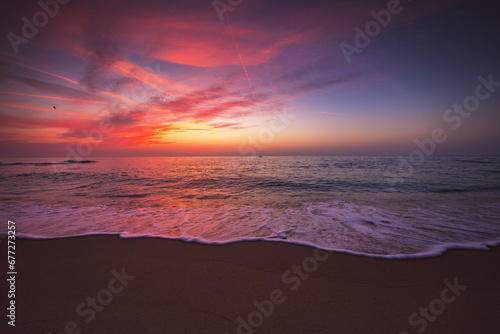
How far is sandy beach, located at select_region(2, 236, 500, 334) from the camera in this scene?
7.54ft

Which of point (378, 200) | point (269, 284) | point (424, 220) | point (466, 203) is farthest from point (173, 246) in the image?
point (466, 203)

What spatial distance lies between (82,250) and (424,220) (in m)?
9.36

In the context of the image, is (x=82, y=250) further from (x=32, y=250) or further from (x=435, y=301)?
(x=435, y=301)

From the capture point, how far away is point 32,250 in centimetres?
419

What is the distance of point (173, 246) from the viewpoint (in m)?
4.38

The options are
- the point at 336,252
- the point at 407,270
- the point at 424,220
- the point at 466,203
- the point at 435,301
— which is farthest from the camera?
the point at 466,203

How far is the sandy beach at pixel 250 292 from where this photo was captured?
2.30 m

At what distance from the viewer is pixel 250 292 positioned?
2.83 metres

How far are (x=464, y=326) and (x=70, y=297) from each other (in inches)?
192

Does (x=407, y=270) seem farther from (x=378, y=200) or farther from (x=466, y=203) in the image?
(x=466, y=203)

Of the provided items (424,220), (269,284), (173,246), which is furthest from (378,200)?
(173,246)

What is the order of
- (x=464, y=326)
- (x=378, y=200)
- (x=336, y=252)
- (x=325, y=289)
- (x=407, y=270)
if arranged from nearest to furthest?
(x=464, y=326), (x=325, y=289), (x=407, y=270), (x=336, y=252), (x=378, y=200)

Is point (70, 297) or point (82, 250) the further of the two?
point (82, 250)

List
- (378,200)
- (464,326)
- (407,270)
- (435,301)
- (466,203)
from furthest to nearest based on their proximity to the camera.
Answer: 1. (378,200)
2. (466,203)
3. (407,270)
4. (435,301)
5. (464,326)
